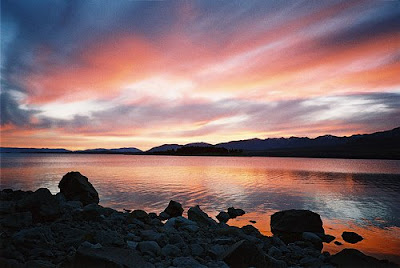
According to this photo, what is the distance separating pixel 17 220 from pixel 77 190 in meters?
9.90

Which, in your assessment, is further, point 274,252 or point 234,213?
point 234,213

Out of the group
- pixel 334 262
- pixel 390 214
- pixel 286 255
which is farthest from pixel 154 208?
pixel 390 214

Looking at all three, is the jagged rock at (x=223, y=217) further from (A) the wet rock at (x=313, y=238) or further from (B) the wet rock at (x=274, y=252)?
(B) the wet rock at (x=274, y=252)

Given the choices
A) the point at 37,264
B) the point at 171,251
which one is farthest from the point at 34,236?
the point at 171,251

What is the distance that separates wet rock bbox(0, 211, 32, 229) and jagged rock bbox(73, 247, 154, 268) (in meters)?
4.89

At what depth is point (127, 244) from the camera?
31.8ft

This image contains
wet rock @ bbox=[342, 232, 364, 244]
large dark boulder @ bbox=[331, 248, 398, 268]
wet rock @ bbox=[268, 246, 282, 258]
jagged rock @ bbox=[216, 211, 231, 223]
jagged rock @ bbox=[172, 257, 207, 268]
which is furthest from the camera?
jagged rock @ bbox=[216, 211, 231, 223]

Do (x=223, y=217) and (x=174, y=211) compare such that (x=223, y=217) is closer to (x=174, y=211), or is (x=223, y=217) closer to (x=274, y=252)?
(x=174, y=211)

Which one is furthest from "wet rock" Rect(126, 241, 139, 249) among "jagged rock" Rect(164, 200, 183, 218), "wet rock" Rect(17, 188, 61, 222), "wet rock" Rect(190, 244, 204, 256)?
"jagged rock" Rect(164, 200, 183, 218)

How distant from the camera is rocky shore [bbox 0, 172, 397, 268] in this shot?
759 cm

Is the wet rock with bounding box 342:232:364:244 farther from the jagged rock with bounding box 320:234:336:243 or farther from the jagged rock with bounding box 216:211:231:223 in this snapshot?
the jagged rock with bounding box 216:211:231:223

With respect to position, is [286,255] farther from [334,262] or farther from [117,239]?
[117,239]

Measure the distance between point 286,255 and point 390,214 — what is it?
16310 millimetres

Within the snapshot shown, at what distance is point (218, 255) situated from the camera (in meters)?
9.73
